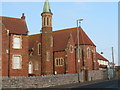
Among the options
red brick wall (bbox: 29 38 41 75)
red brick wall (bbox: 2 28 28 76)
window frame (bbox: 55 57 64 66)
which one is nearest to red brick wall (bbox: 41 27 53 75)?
red brick wall (bbox: 29 38 41 75)

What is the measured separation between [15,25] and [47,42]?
37.3 feet

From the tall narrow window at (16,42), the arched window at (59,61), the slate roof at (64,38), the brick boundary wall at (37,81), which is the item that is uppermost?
the slate roof at (64,38)

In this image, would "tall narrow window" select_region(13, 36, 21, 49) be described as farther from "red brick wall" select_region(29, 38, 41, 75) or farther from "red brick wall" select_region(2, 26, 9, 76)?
"red brick wall" select_region(29, 38, 41, 75)

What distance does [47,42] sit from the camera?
4459cm

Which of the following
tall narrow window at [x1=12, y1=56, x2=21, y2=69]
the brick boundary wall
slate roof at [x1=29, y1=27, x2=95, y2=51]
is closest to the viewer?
the brick boundary wall

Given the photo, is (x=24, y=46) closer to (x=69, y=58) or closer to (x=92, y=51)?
(x=69, y=58)

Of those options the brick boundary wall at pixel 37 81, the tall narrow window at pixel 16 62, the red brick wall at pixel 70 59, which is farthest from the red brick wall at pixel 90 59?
the tall narrow window at pixel 16 62

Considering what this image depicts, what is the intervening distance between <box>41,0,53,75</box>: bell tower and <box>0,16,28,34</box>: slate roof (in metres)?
8.77

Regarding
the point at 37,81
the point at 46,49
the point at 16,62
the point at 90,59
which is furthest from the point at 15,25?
the point at 90,59

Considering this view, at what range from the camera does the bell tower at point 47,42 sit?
145 feet

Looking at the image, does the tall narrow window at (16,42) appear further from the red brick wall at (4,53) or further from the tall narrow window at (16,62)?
the tall narrow window at (16,62)

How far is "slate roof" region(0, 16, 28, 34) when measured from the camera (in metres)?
33.5

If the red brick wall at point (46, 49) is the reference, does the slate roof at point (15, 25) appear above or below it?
above

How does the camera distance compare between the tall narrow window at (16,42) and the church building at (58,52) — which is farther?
the church building at (58,52)
